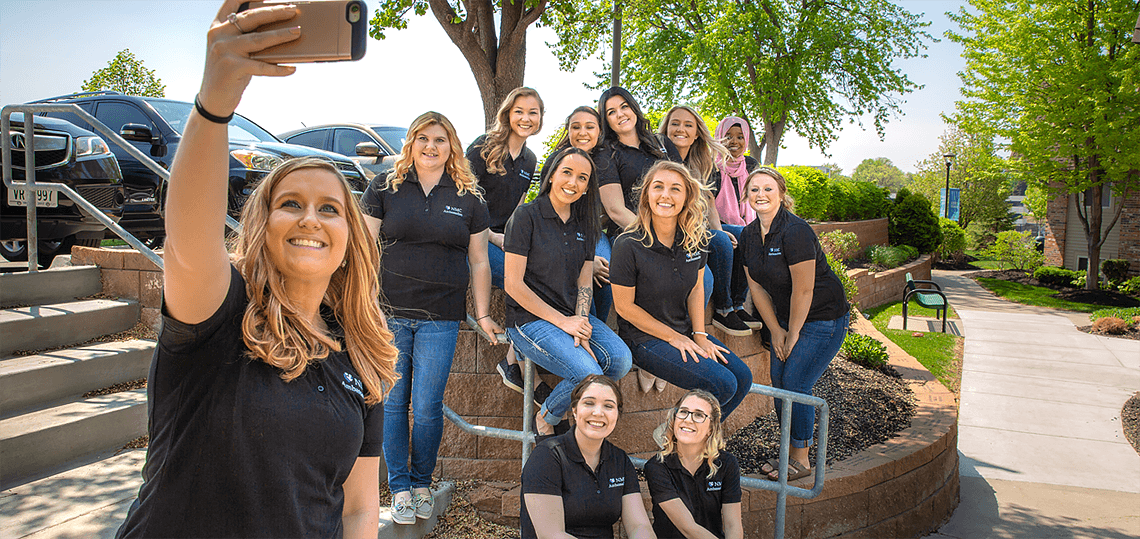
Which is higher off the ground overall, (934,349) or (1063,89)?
(1063,89)

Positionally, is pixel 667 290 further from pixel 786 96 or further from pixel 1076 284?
pixel 1076 284

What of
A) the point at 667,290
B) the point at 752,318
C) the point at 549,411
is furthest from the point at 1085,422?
the point at 549,411

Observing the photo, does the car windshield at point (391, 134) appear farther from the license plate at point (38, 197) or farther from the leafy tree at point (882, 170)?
the leafy tree at point (882, 170)

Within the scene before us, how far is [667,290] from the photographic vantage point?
4.07m

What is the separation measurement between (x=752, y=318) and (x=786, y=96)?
17154mm

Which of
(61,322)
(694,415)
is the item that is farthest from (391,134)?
(694,415)

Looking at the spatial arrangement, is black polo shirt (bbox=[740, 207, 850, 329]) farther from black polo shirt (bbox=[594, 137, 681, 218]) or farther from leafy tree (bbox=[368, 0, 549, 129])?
leafy tree (bbox=[368, 0, 549, 129])

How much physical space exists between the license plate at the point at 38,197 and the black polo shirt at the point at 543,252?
13.4 ft

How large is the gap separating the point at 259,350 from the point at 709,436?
267 cm

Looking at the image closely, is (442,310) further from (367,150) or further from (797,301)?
(367,150)

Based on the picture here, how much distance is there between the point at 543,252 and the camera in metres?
3.87

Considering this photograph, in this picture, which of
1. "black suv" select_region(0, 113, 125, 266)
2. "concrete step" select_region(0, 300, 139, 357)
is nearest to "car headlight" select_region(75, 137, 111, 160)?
"black suv" select_region(0, 113, 125, 266)

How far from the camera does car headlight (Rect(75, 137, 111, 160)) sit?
6.05 metres

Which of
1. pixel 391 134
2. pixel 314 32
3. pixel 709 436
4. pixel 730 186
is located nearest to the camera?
pixel 314 32
